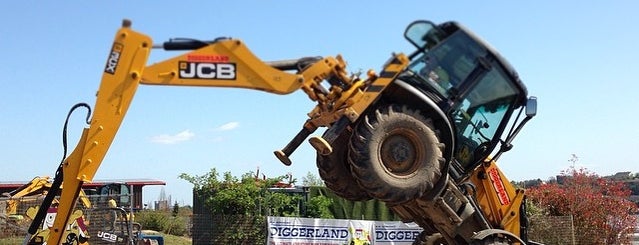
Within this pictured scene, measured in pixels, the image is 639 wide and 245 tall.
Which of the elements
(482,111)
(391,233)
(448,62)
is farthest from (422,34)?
(391,233)

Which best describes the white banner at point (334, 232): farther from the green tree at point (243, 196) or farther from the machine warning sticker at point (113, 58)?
the machine warning sticker at point (113, 58)

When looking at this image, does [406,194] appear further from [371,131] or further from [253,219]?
[253,219]

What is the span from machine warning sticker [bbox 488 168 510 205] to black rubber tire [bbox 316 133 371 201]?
1673 millimetres

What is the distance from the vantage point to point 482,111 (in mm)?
8398

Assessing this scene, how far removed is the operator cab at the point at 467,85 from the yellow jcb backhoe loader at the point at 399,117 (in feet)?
0.04

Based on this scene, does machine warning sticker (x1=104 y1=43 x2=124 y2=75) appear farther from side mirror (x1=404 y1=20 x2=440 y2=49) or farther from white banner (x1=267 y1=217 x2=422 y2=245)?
white banner (x1=267 y1=217 x2=422 y2=245)

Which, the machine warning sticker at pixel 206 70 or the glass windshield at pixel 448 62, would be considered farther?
the glass windshield at pixel 448 62

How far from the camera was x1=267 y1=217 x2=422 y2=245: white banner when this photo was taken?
16531mm

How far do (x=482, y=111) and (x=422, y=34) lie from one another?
151 cm

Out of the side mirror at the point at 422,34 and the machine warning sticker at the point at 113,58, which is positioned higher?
the side mirror at the point at 422,34

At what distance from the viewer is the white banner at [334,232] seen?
54.2 ft

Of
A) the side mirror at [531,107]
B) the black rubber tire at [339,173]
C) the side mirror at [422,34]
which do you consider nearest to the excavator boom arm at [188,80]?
the side mirror at [422,34]

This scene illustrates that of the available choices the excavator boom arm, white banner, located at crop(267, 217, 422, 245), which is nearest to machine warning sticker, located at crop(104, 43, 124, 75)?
the excavator boom arm

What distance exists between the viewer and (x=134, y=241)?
44.9 ft
